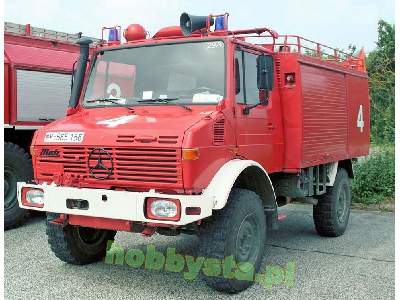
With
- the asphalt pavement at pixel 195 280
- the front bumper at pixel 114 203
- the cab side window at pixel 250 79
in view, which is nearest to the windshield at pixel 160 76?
the cab side window at pixel 250 79

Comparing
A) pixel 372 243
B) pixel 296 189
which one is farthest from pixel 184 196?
pixel 372 243

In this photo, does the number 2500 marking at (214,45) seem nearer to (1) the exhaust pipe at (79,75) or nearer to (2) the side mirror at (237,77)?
(2) the side mirror at (237,77)

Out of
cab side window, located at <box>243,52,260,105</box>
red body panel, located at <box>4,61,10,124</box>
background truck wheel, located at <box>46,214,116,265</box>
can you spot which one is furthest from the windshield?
red body panel, located at <box>4,61,10,124</box>

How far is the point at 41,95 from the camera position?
310 inches

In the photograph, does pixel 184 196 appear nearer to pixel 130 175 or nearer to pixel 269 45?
pixel 130 175

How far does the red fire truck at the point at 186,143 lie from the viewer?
4.33m

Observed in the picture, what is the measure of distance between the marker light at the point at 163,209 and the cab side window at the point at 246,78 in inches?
53.1

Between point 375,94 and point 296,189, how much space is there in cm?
866

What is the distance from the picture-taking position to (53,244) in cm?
540

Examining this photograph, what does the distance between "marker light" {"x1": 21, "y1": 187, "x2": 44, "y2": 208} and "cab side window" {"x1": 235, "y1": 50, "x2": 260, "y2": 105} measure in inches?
81.3

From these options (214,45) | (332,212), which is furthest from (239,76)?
(332,212)

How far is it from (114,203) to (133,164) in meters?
0.37

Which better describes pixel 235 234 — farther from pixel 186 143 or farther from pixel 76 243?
pixel 76 243

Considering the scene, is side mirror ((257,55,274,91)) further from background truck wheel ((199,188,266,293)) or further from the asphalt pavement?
the asphalt pavement
